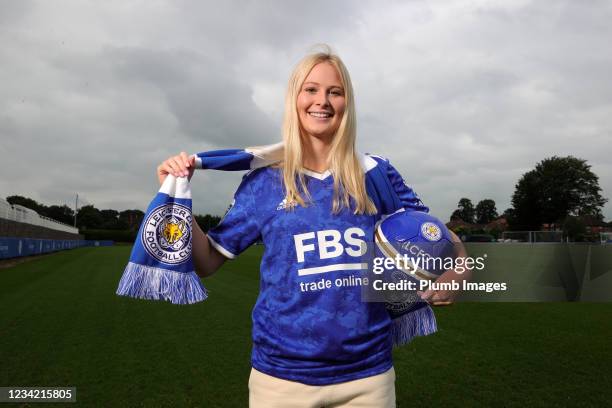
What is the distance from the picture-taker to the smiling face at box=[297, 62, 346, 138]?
6.59 feet

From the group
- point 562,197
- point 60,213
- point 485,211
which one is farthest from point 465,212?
point 60,213

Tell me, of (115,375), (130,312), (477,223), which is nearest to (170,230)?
(115,375)

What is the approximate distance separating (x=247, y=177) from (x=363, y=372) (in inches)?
37.1

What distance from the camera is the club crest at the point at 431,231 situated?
199cm

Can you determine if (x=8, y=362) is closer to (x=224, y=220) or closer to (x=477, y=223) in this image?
(x=224, y=220)

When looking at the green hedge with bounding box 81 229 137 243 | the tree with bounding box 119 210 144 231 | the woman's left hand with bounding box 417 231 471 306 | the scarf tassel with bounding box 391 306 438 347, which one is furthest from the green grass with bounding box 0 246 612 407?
the tree with bounding box 119 210 144 231

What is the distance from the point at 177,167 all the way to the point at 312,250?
27.3 inches

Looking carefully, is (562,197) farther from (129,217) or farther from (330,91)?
(129,217)

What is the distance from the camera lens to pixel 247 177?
2088 millimetres

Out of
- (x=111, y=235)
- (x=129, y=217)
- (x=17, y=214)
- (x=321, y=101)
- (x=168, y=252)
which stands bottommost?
(x=111, y=235)

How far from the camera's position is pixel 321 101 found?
6.55ft

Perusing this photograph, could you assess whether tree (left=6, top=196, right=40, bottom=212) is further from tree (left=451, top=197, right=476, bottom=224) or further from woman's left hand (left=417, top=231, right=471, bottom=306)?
woman's left hand (left=417, top=231, right=471, bottom=306)

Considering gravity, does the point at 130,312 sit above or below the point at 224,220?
below

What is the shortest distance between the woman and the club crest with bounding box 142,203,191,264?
53mm
